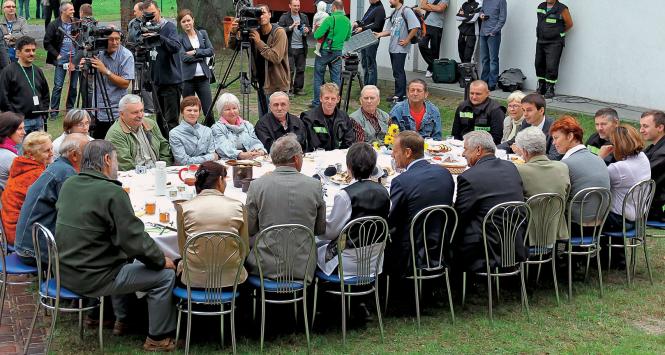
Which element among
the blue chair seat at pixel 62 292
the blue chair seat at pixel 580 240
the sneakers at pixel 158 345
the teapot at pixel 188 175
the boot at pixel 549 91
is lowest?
the sneakers at pixel 158 345

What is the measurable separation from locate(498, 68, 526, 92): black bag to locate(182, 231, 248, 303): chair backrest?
981 centimetres

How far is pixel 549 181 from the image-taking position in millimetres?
6691

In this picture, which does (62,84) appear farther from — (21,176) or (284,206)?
(284,206)

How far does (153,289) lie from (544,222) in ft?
9.08

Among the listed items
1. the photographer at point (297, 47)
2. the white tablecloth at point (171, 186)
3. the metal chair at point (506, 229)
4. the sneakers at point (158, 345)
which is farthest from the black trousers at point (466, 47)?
the sneakers at point (158, 345)

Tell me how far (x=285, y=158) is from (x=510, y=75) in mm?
9465

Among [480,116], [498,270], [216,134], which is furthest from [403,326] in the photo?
[480,116]

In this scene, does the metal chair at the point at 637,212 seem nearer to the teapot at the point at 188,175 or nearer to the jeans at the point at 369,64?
the teapot at the point at 188,175

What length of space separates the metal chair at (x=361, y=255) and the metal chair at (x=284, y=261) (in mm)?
197

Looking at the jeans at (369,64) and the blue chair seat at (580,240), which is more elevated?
the jeans at (369,64)

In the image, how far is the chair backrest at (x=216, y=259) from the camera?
5.50 meters

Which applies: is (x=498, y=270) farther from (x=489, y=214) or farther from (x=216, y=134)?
(x=216, y=134)

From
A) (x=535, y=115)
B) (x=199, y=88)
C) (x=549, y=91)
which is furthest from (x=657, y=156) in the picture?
(x=549, y=91)

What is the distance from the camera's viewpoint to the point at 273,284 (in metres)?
5.87
